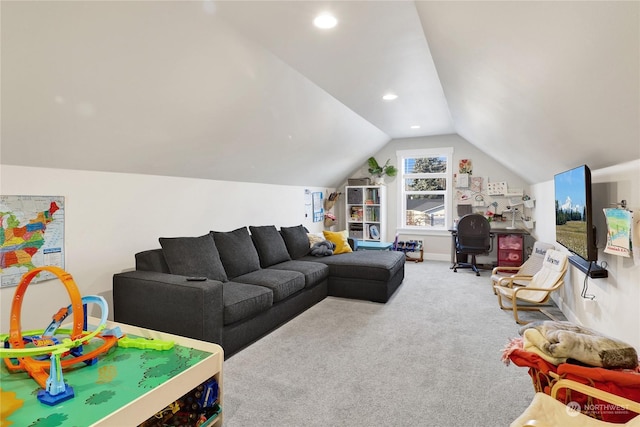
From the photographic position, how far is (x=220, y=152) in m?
3.71

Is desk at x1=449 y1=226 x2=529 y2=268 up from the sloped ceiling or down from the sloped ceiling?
down

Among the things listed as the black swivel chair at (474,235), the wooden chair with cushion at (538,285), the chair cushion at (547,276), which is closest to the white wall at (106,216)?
the wooden chair with cushion at (538,285)

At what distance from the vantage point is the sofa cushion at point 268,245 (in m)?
4.16

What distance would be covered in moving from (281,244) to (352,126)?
2.10 metres

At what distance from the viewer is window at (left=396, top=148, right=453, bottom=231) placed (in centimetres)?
677

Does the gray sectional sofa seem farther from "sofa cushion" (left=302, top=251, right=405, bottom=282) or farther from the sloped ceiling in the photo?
the sloped ceiling

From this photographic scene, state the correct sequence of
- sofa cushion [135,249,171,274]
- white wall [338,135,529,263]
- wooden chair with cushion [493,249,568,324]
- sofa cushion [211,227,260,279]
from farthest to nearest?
white wall [338,135,529,263]
sofa cushion [211,227,260,279]
wooden chair with cushion [493,249,568,324]
sofa cushion [135,249,171,274]

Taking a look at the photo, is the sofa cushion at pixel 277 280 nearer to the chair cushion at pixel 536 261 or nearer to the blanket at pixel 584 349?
the blanket at pixel 584 349

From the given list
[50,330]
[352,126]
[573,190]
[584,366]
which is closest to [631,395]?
[584,366]

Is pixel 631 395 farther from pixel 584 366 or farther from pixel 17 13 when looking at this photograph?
pixel 17 13

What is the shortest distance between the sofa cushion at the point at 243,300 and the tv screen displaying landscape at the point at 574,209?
2512 mm

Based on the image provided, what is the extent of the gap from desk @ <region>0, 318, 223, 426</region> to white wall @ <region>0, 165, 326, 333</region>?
1.19 meters

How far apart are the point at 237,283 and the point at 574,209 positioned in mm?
2937

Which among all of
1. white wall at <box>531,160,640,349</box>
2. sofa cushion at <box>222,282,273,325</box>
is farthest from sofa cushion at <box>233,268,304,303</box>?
white wall at <box>531,160,640,349</box>
